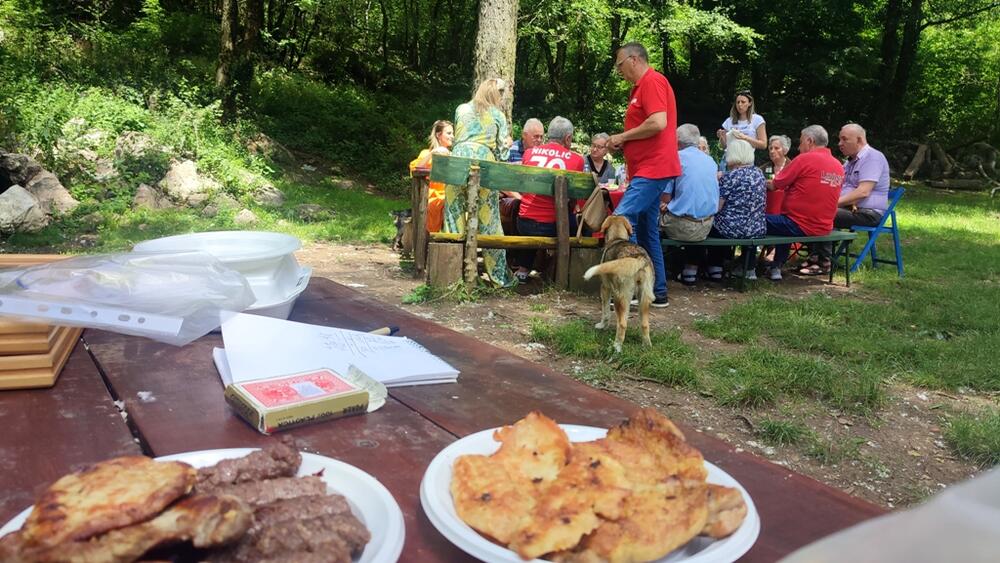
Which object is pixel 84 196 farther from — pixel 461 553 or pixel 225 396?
pixel 461 553

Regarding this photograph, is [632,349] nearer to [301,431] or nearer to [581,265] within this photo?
[581,265]

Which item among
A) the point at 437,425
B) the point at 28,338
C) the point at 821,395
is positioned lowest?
the point at 821,395

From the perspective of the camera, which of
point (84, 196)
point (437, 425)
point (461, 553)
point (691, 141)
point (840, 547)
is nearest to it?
point (840, 547)

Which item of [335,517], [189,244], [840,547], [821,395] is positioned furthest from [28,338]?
[821,395]

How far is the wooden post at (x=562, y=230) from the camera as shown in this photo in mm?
6078

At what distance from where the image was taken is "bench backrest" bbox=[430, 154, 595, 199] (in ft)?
18.9

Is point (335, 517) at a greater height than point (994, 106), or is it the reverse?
point (994, 106)

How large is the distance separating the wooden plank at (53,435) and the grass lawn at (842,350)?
2.96 m

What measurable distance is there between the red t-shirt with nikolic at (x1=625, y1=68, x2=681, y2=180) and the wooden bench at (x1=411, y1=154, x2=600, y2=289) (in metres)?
0.77

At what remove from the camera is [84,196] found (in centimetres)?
862

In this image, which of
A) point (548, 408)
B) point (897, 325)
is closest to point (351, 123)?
point (897, 325)

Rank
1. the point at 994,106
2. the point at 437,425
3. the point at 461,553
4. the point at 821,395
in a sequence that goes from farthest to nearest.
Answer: the point at 994,106, the point at 821,395, the point at 437,425, the point at 461,553

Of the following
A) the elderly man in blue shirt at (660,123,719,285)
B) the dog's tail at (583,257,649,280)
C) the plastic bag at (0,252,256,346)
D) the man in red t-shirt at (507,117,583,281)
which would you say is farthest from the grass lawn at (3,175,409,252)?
the plastic bag at (0,252,256,346)

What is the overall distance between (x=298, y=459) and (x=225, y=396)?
42 cm
